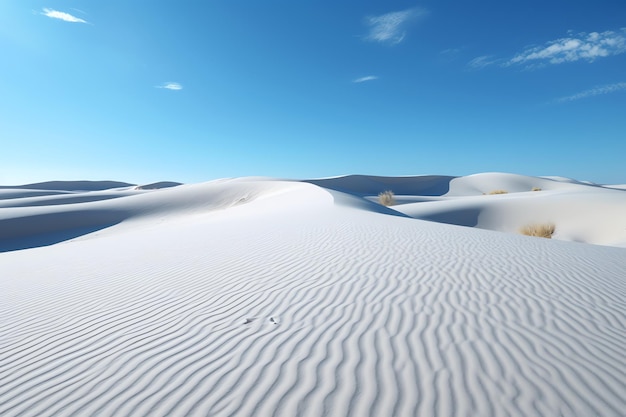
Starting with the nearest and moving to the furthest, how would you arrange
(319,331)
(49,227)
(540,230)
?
(319,331) < (540,230) < (49,227)

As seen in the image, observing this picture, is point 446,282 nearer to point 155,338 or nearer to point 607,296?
point 607,296

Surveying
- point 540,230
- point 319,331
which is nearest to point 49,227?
point 319,331

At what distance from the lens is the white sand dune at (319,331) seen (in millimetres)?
2260

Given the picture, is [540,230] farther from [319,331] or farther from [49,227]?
[49,227]

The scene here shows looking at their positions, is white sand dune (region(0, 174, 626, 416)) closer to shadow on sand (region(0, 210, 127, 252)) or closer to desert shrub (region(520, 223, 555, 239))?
desert shrub (region(520, 223, 555, 239))

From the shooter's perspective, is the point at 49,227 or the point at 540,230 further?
the point at 49,227

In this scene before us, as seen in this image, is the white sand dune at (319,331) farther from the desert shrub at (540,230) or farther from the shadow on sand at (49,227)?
the shadow on sand at (49,227)

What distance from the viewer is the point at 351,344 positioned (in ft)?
9.56

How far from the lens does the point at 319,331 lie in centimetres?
318

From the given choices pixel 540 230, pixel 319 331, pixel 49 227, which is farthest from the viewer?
pixel 49 227

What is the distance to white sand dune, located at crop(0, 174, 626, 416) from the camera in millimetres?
2260

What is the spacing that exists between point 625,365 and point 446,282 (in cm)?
205

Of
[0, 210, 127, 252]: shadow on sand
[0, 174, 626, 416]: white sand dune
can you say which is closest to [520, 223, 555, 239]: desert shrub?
[0, 174, 626, 416]: white sand dune

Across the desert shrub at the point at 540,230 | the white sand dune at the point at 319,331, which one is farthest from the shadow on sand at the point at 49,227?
the desert shrub at the point at 540,230
